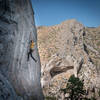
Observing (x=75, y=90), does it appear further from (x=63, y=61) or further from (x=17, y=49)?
(x=63, y=61)

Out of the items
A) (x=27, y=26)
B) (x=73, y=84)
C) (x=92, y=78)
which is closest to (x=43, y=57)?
(x=92, y=78)

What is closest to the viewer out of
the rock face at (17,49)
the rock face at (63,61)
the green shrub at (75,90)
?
the rock face at (17,49)

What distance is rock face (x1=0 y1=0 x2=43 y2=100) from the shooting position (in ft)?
38.4

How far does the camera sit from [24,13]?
14.8 meters

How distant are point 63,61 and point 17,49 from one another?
32.0 m

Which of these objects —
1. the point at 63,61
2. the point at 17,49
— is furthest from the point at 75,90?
the point at 63,61

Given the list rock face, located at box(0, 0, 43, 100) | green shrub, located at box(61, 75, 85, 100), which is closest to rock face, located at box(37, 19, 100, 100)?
green shrub, located at box(61, 75, 85, 100)

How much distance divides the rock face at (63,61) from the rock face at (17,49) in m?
26.4

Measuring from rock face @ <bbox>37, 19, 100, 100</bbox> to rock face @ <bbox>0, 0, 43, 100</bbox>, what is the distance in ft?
86.5

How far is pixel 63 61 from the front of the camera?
43969 mm

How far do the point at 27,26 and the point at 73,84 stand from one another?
16649 mm

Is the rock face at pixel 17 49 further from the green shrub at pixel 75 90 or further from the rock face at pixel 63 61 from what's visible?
the rock face at pixel 63 61

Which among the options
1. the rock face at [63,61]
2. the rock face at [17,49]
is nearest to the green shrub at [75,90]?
the rock face at [63,61]

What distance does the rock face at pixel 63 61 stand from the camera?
41.4m
